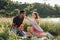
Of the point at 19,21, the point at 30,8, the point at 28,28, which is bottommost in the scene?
the point at 28,28

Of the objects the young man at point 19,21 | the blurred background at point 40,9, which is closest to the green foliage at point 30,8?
the blurred background at point 40,9

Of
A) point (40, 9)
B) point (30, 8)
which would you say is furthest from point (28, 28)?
point (40, 9)

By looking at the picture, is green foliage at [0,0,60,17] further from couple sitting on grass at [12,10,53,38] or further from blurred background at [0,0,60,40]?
couple sitting on grass at [12,10,53,38]

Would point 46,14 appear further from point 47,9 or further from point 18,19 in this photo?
point 18,19

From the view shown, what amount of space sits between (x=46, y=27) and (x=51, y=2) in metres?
1.70

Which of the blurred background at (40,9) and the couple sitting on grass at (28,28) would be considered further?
the blurred background at (40,9)

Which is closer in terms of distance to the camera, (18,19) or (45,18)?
(18,19)

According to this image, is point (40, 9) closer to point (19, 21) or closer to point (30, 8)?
point (30, 8)

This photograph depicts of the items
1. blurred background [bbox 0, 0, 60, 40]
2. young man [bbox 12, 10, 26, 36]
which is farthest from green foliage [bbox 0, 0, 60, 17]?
young man [bbox 12, 10, 26, 36]

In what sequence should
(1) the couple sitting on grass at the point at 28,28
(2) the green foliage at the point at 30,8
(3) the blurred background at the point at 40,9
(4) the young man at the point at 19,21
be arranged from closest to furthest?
1. (1) the couple sitting on grass at the point at 28,28
2. (4) the young man at the point at 19,21
3. (3) the blurred background at the point at 40,9
4. (2) the green foliage at the point at 30,8

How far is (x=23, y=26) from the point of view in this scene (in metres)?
9.32

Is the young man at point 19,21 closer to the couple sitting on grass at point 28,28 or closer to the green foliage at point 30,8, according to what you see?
the couple sitting on grass at point 28,28

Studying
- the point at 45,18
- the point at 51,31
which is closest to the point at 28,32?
the point at 51,31

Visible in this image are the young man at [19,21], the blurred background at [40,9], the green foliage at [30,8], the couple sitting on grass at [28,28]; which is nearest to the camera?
the couple sitting on grass at [28,28]
